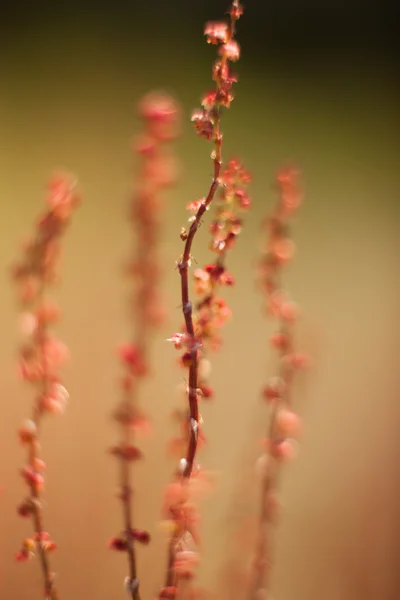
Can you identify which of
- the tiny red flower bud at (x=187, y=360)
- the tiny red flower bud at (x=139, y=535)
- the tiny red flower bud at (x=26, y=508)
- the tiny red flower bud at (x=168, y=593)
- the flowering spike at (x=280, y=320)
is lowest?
the tiny red flower bud at (x=168, y=593)

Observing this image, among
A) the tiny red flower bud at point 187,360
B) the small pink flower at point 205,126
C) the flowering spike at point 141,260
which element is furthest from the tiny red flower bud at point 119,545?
the small pink flower at point 205,126

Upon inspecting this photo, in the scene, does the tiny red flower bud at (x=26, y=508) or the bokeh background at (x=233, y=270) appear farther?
the bokeh background at (x=233, y=270)

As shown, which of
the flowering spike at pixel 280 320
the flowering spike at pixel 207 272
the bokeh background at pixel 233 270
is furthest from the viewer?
the bokeh background at pixel 233 270

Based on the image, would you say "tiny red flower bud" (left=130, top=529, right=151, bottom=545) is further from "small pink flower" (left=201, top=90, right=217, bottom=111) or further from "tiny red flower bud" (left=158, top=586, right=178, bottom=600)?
"small pink flower" (left=201, top=90, right=217, bottom=111)

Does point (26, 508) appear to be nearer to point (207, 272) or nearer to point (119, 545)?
point (119, 545)

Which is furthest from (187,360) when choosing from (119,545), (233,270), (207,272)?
(233,270)

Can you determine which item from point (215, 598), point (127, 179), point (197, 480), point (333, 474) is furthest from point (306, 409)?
point (197, 480)

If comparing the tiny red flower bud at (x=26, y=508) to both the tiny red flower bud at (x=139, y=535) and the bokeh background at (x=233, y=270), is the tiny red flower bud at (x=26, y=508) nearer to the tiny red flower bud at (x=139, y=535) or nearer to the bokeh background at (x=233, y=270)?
the tiny red flower bud at (x=139, y=535)

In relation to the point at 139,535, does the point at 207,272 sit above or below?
above
